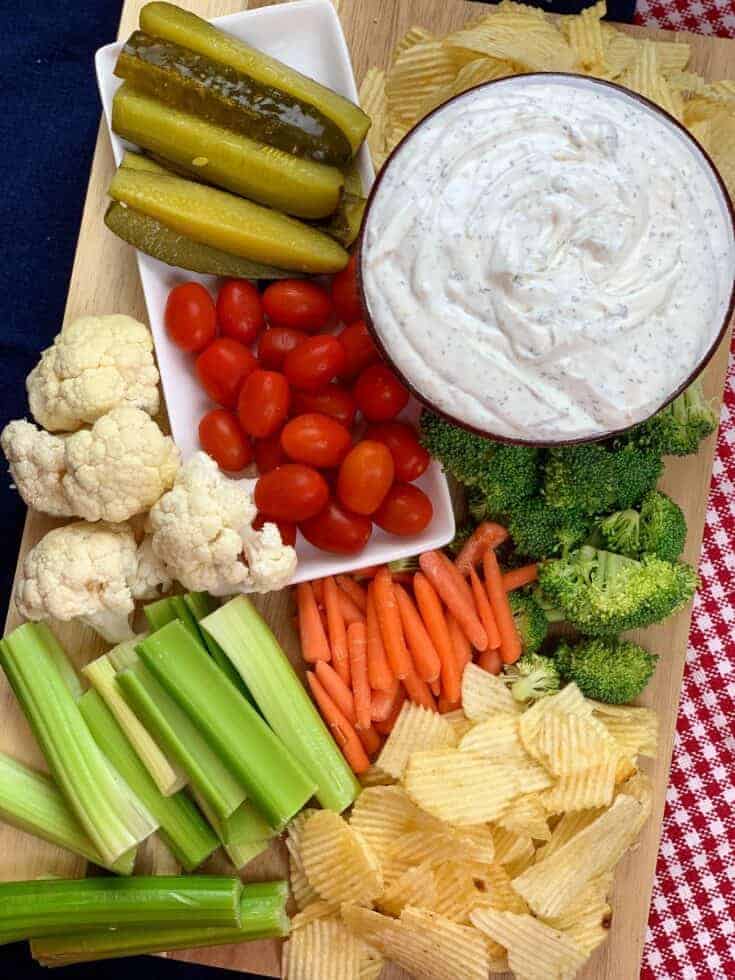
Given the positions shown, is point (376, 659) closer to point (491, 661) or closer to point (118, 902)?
point (491, 661)

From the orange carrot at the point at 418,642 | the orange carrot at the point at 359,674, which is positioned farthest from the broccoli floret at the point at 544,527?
the orange carrot at the point at 359,674

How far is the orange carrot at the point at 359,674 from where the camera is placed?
7.27 feet

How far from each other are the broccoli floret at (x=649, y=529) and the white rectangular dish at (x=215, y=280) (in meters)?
0.32

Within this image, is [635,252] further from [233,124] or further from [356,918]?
[356,918]

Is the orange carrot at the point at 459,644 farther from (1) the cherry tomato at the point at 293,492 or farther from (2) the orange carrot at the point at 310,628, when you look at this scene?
(1) the cherry tomato at the point at 293,492

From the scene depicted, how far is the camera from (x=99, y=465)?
6.70ft

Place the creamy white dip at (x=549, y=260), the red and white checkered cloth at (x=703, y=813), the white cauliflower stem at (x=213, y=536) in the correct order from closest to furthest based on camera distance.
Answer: the creamy white dip at (x=549, y=260), the white cauliflower stem at (x=213, y=536), the red and white checkered cloth at (x=703, y=813)

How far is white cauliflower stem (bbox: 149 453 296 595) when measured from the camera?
203cm

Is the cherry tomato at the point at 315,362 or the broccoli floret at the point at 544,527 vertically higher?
the cherry tomato at the point at 315,362

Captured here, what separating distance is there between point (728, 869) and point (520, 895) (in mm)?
538

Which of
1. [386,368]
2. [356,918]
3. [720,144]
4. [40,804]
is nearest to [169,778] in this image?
[40,804]

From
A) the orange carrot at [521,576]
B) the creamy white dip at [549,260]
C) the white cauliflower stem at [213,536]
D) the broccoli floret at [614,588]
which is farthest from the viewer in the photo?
the orange carrot at [521,576]

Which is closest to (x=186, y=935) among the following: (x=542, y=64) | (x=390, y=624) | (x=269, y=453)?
(x=390, y=624)

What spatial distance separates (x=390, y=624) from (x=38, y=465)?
2.38ft
